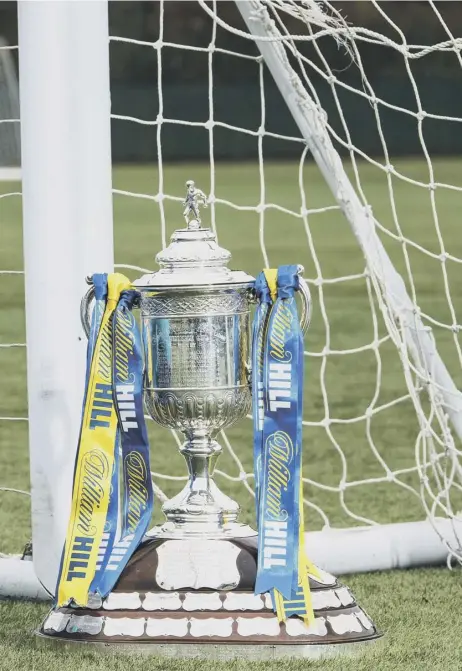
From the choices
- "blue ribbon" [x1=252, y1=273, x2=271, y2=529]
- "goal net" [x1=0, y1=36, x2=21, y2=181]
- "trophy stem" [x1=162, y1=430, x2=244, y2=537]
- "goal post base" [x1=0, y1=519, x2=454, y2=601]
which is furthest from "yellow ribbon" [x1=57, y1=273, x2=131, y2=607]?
"goal net" [x1=0, y1=36, x2=21, y2=181]

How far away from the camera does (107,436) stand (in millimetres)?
2150

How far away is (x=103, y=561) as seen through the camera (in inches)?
82.5

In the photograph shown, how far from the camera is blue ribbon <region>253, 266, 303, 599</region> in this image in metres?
2.04

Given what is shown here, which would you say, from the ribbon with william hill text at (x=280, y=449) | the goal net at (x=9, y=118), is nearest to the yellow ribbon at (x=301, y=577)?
the ribbon with william hill text at (x=280, y=449)

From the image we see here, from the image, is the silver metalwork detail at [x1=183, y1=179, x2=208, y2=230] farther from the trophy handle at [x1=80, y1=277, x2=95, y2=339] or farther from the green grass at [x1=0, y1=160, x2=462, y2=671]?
the green grass at [x1=0, y1=160, x2=462, y2=671]

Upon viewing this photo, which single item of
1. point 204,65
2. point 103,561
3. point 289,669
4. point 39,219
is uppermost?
point 204,65

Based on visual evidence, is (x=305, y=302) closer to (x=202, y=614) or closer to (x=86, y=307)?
(x=86, y=307)

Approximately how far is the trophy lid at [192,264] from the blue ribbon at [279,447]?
11 centimetres

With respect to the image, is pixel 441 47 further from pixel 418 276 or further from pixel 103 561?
pixel 418 276

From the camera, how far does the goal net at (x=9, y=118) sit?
2.85 metres

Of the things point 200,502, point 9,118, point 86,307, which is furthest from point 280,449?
point 9,118

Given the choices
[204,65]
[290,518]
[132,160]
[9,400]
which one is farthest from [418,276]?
[204,65]

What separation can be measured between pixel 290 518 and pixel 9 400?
9.63ft

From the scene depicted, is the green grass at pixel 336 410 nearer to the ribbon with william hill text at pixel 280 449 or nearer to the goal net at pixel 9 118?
the ribbon with william hill text at pixel 280 449
